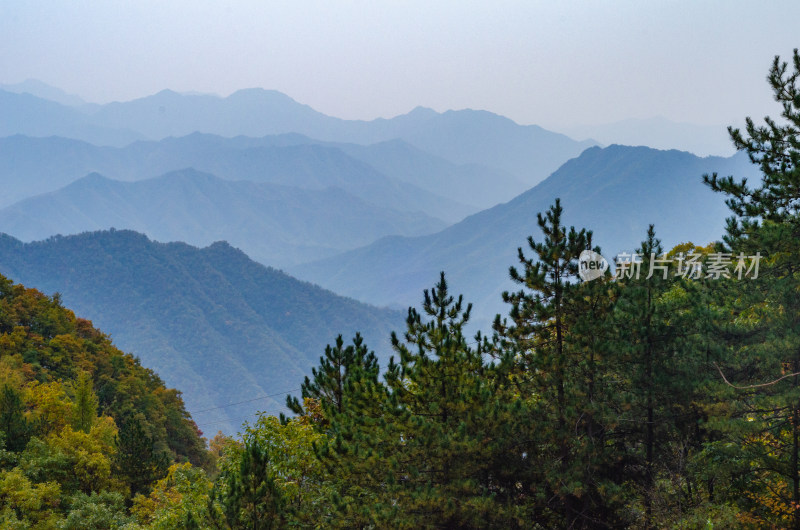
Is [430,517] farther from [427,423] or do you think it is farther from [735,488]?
[735,488]

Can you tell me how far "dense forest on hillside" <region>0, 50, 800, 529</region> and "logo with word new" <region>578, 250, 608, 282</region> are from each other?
0.14 m

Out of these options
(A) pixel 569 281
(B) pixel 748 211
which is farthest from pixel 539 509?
(B) pixel 748 211

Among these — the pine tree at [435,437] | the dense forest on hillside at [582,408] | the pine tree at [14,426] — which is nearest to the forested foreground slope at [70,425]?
the pine tree at [14,426]

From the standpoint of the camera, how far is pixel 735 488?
585 inches

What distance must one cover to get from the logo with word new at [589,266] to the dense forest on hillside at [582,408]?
14 centimetres

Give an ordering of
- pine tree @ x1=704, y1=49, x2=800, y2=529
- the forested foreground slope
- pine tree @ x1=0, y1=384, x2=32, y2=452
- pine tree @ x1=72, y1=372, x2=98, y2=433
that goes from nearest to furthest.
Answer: pine tree @ x1=704, y1=49, x2=800, y2=529 < the forested foreground slope < pine tree @ x1=0, y1=384, x2=32, y2=452 < pine tree @ x1=72, y1=372, x2=98, y2=433

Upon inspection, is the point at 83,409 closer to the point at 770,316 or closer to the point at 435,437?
the point at 435,437

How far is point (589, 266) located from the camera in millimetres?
15359

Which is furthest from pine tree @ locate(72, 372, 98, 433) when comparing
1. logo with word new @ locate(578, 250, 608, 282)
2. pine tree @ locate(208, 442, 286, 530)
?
logo with word new @ locate(578, 250, 608, 282)

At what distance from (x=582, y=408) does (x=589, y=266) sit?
3.33 m

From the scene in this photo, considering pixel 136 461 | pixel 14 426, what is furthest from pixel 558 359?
pixel 14 426

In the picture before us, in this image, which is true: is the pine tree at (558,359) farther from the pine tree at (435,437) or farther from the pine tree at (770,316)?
the pine tree at (770,316)

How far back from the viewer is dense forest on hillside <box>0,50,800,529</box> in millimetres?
13477

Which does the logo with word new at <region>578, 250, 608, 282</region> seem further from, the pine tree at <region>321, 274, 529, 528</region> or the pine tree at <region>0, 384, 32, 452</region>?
the pine tree at <region>0, 384, 32, 452</region>
